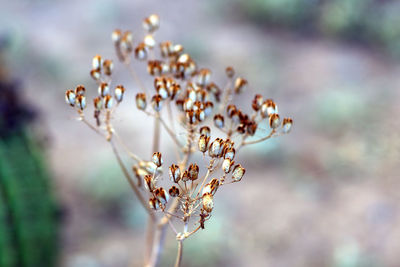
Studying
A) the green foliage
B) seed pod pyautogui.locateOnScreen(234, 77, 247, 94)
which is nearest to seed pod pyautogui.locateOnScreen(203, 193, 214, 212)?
seed pod pyautogui.locateOnScreen(234, 77, 247, 94)

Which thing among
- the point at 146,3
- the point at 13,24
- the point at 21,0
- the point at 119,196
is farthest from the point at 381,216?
the point at 21,0

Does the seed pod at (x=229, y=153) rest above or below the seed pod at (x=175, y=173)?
above

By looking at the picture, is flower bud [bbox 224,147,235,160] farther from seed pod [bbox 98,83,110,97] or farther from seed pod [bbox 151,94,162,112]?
seed pod [bbox 98,83,110,97]

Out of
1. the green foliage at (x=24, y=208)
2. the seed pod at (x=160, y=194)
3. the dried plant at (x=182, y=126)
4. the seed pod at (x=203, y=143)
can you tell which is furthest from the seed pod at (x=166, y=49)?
the green foliage at (x=24, y=208)

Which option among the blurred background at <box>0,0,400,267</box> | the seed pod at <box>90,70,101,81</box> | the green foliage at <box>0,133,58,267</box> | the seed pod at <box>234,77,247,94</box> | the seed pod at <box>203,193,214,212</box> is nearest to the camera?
the seed pod at <box>203,193,214,212</box>

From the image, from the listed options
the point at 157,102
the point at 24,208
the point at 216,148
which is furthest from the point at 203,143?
the point at 24,208

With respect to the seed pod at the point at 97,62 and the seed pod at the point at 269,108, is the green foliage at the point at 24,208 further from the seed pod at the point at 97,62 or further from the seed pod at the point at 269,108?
the seed pod at the point at 269,108

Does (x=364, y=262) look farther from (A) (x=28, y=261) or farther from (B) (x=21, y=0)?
(B) (x=21, y=0)
